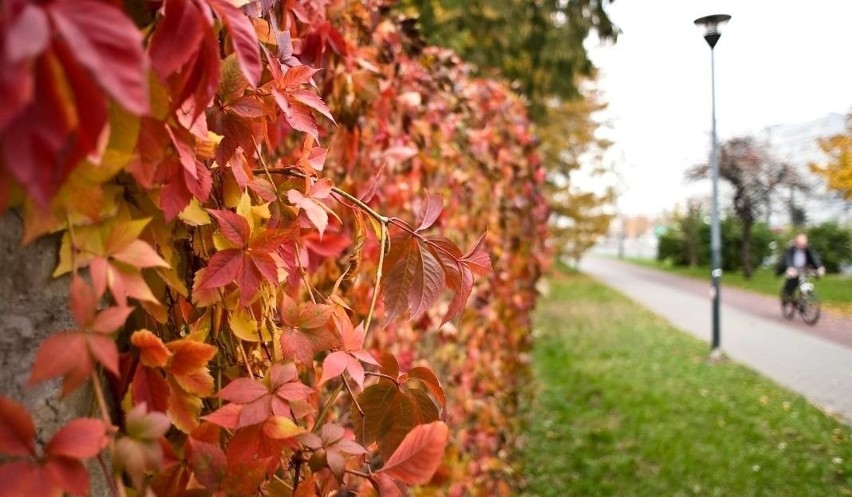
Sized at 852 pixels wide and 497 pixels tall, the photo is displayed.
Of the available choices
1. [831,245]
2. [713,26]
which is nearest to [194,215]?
[713,26]

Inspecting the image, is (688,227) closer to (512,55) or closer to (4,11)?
(512,55)

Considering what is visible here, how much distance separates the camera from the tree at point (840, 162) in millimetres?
3184

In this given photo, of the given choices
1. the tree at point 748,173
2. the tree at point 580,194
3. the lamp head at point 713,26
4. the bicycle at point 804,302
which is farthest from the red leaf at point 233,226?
the tree at point 580,194

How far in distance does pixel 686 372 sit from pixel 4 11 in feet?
Result: 30.5

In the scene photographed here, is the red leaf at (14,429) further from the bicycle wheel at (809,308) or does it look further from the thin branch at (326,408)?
the bicycle wheel at (809,308)

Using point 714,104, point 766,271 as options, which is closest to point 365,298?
point 714,104

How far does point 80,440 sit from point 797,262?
483 inches

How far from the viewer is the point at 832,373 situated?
5590 mm

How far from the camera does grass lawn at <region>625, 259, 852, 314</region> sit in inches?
281

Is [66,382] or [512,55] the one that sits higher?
[512,55]

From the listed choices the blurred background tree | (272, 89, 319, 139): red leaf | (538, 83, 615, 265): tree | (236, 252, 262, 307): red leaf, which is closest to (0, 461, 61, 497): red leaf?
(236, 252, 262, 307): red leaf

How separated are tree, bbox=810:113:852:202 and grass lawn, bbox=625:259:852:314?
11.1ft

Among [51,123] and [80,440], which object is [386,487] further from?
[51,123]

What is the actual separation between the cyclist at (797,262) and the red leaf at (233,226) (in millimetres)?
10900
